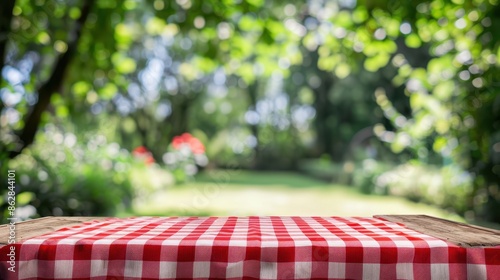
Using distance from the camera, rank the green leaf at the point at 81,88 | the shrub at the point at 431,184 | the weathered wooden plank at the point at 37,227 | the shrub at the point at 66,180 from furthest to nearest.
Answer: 1. the shrub at the point at 431,184
2. the green leaf at the point at 81,88
3. the shrub at the point at 66,180
4. the weathered wooden plank at the point at 37,227

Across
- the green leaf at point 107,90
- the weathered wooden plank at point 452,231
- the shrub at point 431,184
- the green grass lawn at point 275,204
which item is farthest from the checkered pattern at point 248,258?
the green grass lawn at point 275,204

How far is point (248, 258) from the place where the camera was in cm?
171

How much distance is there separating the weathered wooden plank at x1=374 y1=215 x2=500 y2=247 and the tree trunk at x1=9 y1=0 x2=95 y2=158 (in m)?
3.63

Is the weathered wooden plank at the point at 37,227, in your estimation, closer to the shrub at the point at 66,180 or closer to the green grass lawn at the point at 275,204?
the shrub at the point at 66,180

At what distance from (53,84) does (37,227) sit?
3325 mm

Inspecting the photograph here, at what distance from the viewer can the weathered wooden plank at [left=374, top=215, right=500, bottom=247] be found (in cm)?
181

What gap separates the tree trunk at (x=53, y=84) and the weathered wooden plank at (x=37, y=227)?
304 centimetres

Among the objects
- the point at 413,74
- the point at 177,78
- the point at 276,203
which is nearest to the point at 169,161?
the point at 276,203

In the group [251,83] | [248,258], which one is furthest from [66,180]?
[248,258]

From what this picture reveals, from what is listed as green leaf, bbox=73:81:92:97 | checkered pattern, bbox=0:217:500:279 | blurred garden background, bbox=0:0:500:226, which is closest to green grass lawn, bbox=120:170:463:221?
blurred garden background, bbox=0:0:500:226

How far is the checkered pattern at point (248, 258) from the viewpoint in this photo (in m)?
1.71

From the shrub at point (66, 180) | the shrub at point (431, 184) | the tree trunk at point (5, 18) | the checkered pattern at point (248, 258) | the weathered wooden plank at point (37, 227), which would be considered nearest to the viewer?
the checkered pattern at point (248, 258)

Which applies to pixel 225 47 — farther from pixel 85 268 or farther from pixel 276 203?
pixel 276 203

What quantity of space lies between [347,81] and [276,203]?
37.4 feet
